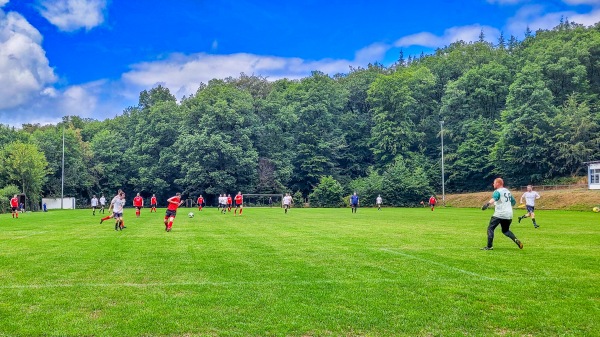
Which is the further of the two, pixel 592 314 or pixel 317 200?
pixel 317 200

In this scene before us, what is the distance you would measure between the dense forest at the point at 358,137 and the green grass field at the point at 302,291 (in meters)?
58.0

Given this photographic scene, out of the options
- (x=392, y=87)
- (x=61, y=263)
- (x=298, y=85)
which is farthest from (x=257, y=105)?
(x=61, y=263)

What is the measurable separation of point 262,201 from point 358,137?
83.6 ft

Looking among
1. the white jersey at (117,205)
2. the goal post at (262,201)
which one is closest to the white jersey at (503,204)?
the white jersey at (117,205)

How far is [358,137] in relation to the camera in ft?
301

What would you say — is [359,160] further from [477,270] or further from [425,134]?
[477,270]

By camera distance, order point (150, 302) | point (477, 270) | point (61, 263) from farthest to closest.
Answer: point (61, 263), point (477, 270), point (150, 302)

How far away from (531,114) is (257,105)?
147 feet

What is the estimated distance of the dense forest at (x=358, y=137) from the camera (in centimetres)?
7006

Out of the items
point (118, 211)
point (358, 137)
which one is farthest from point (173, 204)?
point (358, 137)

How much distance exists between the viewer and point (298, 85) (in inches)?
3659

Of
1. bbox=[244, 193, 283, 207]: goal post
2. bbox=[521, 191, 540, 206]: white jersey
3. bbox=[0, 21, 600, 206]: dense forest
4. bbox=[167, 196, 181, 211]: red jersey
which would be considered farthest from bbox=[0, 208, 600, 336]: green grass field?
bbox=[244, 193, 283, 207]: goal post

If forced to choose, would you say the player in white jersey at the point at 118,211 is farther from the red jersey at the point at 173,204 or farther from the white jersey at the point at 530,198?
the white jersey at the point at 530,198

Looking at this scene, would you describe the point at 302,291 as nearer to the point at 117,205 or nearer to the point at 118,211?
the point at 118,211
